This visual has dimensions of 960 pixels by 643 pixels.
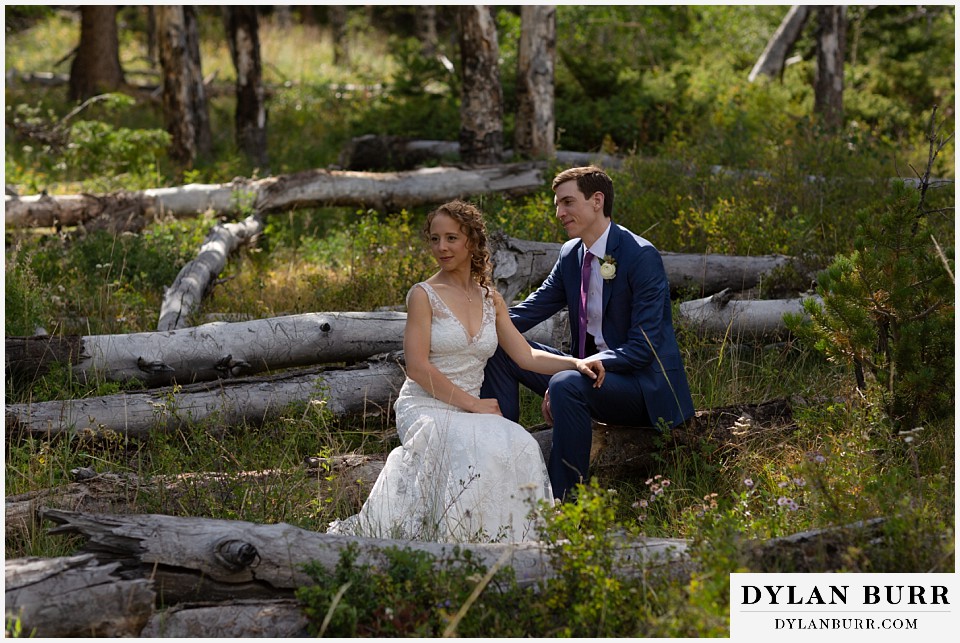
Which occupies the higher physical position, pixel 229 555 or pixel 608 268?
pixel 608 268

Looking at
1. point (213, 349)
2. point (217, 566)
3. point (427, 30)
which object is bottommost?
point (217, 566)

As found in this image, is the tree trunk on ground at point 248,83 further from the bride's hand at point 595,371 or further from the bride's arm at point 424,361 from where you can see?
the bride's hand at point 595,371

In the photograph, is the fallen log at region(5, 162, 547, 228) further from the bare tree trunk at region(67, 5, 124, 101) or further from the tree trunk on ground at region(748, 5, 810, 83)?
the bare tree trunk at region(67, 5, 124, 101)

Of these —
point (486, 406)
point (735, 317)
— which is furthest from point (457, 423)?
point (735, 317)

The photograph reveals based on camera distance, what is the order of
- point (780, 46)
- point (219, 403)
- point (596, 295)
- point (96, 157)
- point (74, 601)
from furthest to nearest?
1. point (780, 46)
2. point (96, 157)
3. point (219, 403)
4. point (596, 295)
5. point (74, 601)

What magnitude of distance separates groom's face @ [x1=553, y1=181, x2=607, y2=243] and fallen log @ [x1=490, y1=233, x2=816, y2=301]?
184 centimetres

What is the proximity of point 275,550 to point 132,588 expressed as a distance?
57 centimetres

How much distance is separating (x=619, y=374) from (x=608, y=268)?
1.97 ft

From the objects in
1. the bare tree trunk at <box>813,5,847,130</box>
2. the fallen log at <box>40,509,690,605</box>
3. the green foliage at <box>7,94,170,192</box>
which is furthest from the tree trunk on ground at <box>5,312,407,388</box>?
the bare tree trunk at <box>813,5,847,130</box>

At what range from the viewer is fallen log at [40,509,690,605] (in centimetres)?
383

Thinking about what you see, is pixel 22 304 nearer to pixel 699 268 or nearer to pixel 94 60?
pixel 699 268

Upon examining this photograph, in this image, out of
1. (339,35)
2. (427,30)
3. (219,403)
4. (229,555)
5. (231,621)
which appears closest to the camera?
(231,621)

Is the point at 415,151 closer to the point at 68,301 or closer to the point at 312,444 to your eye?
the point at 68,301

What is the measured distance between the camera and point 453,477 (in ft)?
16.2
